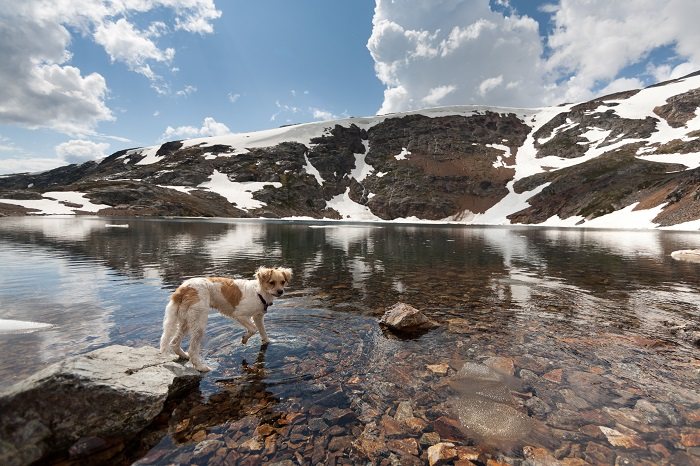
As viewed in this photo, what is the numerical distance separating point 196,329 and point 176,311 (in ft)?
2.23

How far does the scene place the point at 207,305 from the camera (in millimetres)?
9203

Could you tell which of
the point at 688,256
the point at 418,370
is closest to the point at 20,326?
the point at 418,370

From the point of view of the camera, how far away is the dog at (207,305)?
889cm

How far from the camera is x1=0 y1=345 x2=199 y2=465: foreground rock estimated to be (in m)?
5.28

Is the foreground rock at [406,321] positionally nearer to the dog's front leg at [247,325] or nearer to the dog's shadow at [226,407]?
the dog's front leg at [247,325]

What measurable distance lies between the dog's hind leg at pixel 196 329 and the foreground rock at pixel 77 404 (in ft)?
4.00

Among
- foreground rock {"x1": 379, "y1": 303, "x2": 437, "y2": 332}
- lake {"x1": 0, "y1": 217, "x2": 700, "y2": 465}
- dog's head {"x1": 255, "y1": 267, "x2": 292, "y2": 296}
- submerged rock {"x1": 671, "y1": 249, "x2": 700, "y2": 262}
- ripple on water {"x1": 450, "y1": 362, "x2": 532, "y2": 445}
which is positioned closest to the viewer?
lake {"x1": 0, "y1": 217, "x2": 700, "y2": 465}

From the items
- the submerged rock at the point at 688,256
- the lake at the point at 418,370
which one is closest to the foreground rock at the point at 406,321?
the lake at the point at 418,370

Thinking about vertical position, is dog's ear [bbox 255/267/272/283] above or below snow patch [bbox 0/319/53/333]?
above

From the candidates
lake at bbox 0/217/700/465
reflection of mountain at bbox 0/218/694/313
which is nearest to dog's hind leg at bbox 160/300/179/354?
lake at bbox 0/217/700/465

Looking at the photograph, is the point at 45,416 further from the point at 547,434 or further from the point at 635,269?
the point at 635,269

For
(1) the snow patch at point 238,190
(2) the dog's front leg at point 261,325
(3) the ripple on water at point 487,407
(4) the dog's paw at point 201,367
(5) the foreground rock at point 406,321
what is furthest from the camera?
(1) the snow patch at point 238,190

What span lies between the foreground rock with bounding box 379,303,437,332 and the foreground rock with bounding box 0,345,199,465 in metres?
7.25

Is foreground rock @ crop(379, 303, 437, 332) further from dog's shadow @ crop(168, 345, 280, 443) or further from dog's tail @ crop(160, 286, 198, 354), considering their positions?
dog's tail @ crop(160, 286, 198, 354)
